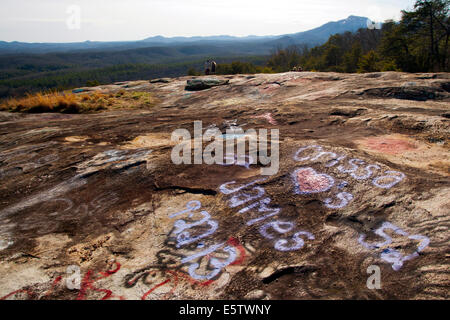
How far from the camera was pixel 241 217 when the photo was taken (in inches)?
152

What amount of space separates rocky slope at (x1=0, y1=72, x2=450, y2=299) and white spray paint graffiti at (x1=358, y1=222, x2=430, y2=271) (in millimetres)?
13

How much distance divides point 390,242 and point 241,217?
1827mm

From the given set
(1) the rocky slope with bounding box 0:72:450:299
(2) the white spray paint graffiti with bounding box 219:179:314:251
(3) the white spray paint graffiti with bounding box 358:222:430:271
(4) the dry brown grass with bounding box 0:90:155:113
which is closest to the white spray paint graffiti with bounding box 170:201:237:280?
(1) the rocky slope with bounding box 0:72:450:299

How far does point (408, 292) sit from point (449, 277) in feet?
1.33

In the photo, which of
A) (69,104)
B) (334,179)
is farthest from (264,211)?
(69,104)

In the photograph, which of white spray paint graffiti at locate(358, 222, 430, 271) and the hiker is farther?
the hiker

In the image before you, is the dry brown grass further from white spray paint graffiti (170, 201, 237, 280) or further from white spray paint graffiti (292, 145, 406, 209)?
white spray paint graffiti (292, 145, 406, 209)

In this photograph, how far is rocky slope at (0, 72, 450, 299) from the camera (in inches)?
115

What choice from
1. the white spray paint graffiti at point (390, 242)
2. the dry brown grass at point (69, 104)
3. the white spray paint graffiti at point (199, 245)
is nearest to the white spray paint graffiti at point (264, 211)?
the white spray paint graffiti at point (199, 245)

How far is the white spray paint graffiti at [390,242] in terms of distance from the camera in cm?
292

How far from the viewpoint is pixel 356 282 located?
9.11 feet

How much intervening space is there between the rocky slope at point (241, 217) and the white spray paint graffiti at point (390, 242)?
0.04ft

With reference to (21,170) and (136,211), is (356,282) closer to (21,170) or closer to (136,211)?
(136,211)

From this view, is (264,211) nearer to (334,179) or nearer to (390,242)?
(334,179)
